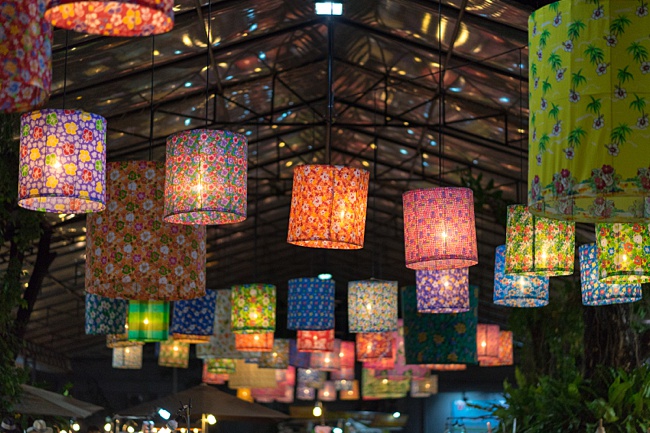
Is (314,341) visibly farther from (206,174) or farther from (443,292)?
(206,174)

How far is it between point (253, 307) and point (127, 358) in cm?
659

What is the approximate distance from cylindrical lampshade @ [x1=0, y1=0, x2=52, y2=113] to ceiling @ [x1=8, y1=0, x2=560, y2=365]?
13.2ft

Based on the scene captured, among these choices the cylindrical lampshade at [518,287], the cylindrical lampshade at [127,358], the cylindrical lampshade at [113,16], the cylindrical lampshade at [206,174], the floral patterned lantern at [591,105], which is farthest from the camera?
the cylindrical lampshade at [127,358]

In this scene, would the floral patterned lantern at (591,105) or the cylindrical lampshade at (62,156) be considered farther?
the cylindrical lampshade at (62,156)

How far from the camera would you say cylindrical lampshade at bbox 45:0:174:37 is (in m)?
4.37

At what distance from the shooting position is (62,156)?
6.77 meters

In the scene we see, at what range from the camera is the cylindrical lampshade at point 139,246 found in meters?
8.15

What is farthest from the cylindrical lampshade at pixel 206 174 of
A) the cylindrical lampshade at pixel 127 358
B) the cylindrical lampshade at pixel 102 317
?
the cylindrical lampshade at pixel 127 358

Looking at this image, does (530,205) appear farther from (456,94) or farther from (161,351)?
(161,351)

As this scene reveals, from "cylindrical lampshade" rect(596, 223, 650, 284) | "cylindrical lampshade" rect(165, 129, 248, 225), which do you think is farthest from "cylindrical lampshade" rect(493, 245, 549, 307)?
"cylindrical lampshade" rect(165, 129, 248, 225)

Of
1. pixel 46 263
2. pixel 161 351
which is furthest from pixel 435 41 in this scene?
pixel 161 351

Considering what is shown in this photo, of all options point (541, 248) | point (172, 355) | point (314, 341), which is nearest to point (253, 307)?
point (314, 341)

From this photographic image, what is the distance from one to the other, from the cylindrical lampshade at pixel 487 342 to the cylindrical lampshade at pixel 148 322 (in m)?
7.03

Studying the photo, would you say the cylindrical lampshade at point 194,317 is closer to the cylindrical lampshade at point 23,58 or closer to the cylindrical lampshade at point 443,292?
the cylindrical lampshade at point 443,292
